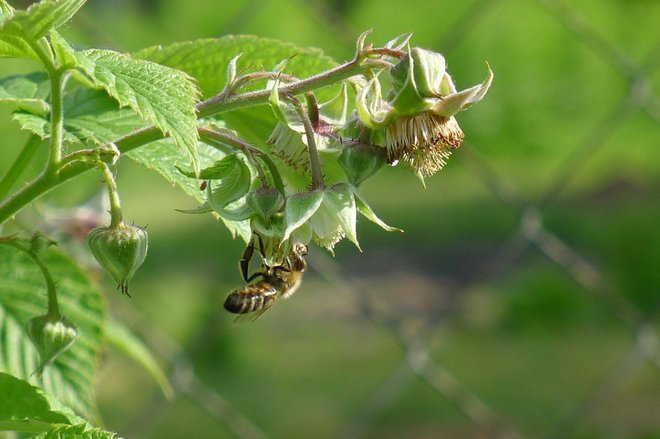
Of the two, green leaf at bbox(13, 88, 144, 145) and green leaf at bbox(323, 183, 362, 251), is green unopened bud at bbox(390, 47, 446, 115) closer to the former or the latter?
green leaf at bbox(323, 183, 362, 251)

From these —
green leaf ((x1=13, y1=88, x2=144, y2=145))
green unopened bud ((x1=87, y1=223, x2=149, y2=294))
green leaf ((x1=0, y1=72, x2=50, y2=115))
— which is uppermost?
green unopened bud ((x1=87, y1=223, x2=149, y2=294))

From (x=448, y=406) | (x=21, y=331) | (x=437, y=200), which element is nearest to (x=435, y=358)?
(x=448, y=406)

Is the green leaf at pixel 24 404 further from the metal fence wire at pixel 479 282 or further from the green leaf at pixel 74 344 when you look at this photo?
the metal fence wire at pixel 479 282

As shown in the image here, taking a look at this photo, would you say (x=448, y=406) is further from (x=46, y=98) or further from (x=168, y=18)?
(x=46, y=98)

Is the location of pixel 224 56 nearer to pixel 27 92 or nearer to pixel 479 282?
pixel 27 92

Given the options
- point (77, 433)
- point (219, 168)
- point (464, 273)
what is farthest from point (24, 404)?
point (464, 273)

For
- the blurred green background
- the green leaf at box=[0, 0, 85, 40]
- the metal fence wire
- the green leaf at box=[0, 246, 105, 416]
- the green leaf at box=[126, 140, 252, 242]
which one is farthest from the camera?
the blurred green background

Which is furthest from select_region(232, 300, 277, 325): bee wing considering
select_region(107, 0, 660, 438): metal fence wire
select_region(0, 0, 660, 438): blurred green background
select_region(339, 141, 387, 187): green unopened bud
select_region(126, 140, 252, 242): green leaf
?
select_region(0, 0, 660, 438): blurred green background
